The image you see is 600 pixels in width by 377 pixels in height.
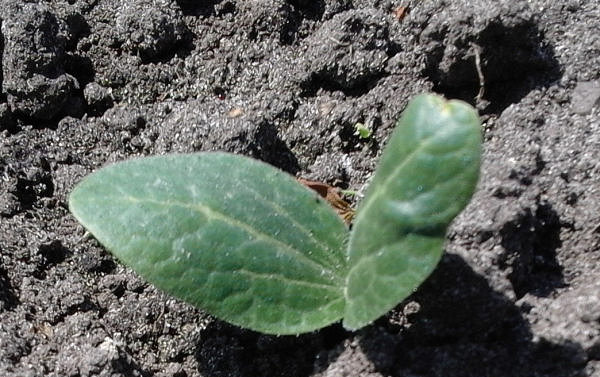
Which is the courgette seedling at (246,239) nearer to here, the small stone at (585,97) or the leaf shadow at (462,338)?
the leaf shadow at (462,338)

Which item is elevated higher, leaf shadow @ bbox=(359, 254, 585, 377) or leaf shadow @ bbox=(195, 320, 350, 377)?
leaf shadow @ bbox=(359, 254, 585, 377)

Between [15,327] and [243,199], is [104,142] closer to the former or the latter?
[15,327]

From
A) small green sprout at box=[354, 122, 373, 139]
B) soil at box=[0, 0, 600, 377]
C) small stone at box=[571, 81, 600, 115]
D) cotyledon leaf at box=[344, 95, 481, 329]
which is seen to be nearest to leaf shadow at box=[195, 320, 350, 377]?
soil at box=[0, 0, 600, 377]

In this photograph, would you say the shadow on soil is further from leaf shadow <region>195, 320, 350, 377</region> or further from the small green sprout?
the small green sprout

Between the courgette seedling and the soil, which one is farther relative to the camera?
the soil

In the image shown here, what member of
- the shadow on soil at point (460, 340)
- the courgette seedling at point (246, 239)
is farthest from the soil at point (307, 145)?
the courgette seedling at point (246, 239)
